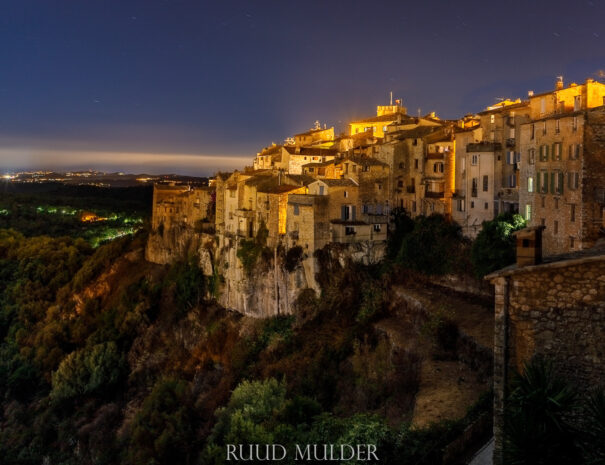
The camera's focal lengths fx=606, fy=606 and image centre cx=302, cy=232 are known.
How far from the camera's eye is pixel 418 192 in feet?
122

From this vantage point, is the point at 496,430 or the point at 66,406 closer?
the point at 496,430

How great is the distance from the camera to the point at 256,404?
72.4 feet

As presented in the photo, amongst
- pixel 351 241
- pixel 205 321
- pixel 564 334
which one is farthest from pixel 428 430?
pixel 205 321

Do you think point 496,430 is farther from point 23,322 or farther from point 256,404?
point 23,322

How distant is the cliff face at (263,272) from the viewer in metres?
34.7

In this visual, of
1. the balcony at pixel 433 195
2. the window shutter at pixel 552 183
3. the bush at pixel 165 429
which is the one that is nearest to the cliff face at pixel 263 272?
the balcony at pixel 433 195

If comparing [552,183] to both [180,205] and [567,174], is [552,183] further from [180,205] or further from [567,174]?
[180,205]

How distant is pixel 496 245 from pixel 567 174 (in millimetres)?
4242

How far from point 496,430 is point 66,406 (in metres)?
39.2

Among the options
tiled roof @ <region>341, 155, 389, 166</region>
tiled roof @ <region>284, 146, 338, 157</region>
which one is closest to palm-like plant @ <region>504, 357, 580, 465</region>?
tiled roof @ <region>341, 155, 389, 166</region>

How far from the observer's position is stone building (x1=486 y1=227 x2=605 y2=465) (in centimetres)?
957

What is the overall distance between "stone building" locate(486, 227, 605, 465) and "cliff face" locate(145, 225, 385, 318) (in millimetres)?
23820

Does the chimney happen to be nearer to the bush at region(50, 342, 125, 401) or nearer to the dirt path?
the dirt path

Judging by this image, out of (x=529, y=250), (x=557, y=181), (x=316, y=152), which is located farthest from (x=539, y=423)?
(x=316, y=152)
